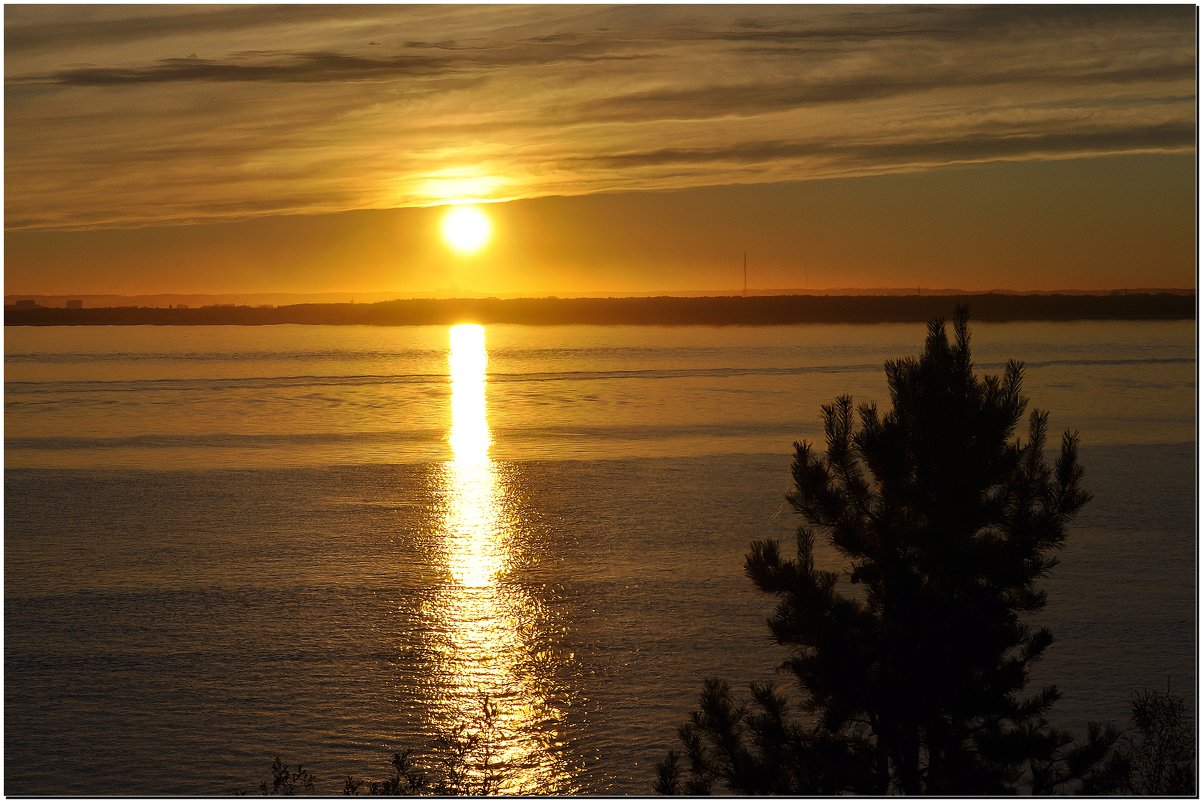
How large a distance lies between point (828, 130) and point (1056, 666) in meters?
7.41

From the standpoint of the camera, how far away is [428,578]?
15250mm

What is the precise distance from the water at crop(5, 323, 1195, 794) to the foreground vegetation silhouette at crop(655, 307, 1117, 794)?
98.4 inches

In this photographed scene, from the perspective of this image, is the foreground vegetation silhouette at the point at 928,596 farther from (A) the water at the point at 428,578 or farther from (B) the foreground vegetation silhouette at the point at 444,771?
(A) the water at the point at 428,578

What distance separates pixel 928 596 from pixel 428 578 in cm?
871

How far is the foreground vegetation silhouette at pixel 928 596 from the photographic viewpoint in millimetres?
7715

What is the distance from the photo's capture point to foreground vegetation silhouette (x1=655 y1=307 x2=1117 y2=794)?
7715 mm

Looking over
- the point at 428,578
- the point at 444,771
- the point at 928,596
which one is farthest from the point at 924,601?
the point at 428,578

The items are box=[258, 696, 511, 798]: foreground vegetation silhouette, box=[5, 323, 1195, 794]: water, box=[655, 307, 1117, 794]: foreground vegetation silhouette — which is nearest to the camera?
box=[655, 307, 1117, 794]: foreground vegetation silhouette

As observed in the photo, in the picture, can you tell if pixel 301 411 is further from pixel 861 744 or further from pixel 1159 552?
pixel 861 744

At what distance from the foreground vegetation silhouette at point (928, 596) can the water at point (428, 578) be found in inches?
98.4

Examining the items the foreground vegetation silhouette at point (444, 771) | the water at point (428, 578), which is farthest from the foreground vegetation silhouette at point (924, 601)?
the water at point (428, 578)

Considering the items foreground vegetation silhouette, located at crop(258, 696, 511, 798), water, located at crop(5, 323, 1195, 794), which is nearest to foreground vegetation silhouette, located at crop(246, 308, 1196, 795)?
foreground vegetation silhouette, located at crop(258, 696, 511, 798)

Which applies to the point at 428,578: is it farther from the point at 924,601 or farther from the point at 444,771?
the point at 924,601

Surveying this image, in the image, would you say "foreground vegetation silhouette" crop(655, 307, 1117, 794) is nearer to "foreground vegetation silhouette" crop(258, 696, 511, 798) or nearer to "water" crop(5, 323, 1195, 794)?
"foreground vegetation silhouette" crop(258, 696, 511, 798)
